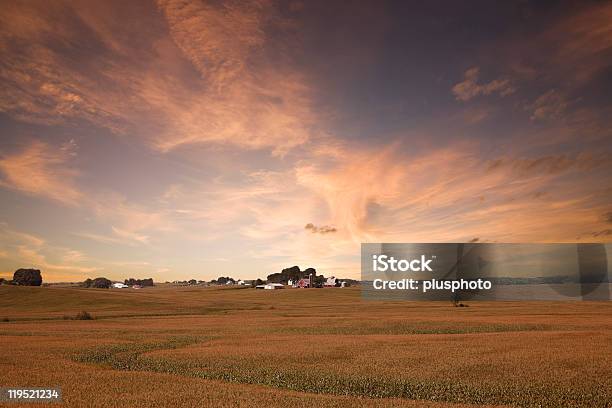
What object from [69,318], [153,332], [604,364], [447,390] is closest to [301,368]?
[447,390]

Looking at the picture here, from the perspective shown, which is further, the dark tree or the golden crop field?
the dark tree

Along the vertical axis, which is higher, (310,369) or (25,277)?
(25,277)

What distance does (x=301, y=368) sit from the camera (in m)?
31.6

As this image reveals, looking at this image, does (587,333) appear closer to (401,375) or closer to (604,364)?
(604,364)

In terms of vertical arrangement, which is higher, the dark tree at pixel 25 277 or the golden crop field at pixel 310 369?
the dark tree at pixel 25 277

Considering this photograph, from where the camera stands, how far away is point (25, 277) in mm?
192875

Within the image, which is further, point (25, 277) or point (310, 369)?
point (25, 277)

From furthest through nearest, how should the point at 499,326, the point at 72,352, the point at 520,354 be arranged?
the point at 499,326
the point at 72,352
the point at 520,354

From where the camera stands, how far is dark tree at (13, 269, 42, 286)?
193 m

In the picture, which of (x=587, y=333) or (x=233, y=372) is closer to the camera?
(x=233, y=372)

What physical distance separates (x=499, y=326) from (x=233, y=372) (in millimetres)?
44174

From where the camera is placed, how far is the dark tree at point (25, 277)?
192625mm

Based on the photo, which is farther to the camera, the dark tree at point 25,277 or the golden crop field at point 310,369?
the dark tree at point 25,277

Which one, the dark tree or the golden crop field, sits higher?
the dark tree
